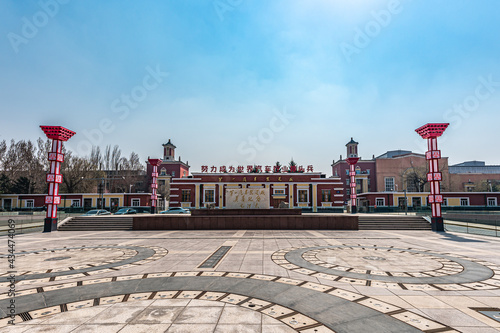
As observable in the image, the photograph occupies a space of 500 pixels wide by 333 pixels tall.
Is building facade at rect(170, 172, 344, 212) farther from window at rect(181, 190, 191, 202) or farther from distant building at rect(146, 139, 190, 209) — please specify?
distant building at rect(146, 139, 190, 209)

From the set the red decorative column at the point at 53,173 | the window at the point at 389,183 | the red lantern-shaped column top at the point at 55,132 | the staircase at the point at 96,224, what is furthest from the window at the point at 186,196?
the window at the point at 389,183

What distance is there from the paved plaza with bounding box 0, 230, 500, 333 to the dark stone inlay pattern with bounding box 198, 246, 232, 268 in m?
0.05

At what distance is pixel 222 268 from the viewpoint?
8.59 meters

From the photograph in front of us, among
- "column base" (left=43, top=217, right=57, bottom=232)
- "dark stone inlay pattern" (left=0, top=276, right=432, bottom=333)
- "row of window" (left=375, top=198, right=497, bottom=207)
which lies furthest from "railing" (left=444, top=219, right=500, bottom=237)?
"column base" (left=43, top=217, right=57, bottom=232)

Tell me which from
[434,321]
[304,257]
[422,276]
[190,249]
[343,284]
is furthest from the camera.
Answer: [190,249]

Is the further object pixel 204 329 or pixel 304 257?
pixel 304 257

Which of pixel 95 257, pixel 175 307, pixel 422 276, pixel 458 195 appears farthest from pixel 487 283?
pixel 458 195

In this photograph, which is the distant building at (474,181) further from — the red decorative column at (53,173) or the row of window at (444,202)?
the red decorative column at (53,173)

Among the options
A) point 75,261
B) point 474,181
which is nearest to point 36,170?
point 75,261

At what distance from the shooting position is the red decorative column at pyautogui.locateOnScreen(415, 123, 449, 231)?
2192 cm

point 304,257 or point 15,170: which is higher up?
point 15,170

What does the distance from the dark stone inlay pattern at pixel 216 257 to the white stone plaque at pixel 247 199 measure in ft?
47.5

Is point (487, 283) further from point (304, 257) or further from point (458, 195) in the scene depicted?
point (458, 195)

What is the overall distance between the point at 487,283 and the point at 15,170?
64045 mm
